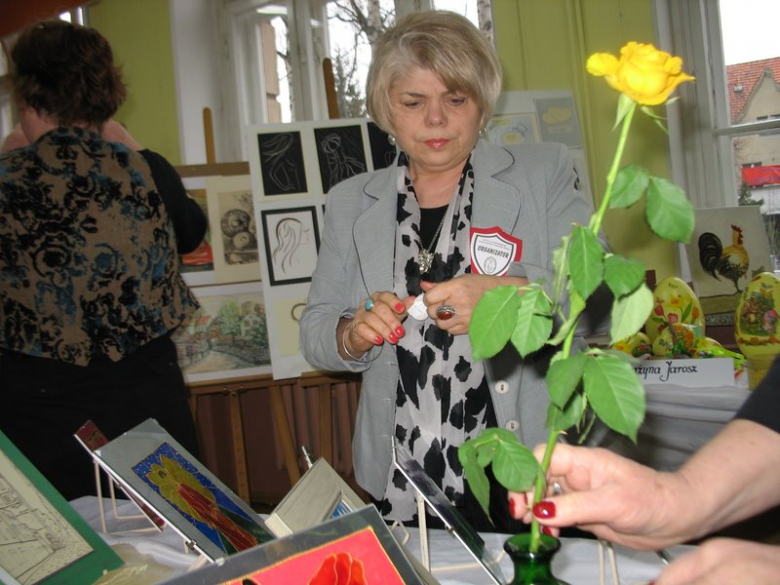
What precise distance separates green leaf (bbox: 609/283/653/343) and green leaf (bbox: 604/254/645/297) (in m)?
0.01

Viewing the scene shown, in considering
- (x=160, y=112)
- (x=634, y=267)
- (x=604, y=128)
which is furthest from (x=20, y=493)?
(x=160, y=112)

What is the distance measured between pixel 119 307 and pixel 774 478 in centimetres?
145

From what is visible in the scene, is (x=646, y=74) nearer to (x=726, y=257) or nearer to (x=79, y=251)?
(x=79, y=251)

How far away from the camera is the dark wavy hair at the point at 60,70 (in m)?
1.78

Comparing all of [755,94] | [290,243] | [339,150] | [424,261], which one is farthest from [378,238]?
[755,94]

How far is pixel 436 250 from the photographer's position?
1563 mm

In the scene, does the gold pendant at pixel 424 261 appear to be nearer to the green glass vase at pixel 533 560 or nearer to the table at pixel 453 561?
the table at pixel 453 561

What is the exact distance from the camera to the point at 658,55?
52cm

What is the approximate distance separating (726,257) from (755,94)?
1.00 metres

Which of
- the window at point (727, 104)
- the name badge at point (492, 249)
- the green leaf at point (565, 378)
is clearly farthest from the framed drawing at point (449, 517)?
the window at point (727, 104)

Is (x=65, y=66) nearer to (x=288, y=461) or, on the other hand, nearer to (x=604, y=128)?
(x=288, y=461)

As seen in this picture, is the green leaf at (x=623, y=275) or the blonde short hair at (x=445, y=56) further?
the blonde short hair at (x=445, y=56)

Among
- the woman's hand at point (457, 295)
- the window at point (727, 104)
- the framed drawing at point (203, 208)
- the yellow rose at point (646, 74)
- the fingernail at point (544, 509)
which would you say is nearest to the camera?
the yellow rose at point (646, 74)

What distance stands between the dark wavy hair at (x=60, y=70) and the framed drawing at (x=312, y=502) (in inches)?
49.0
